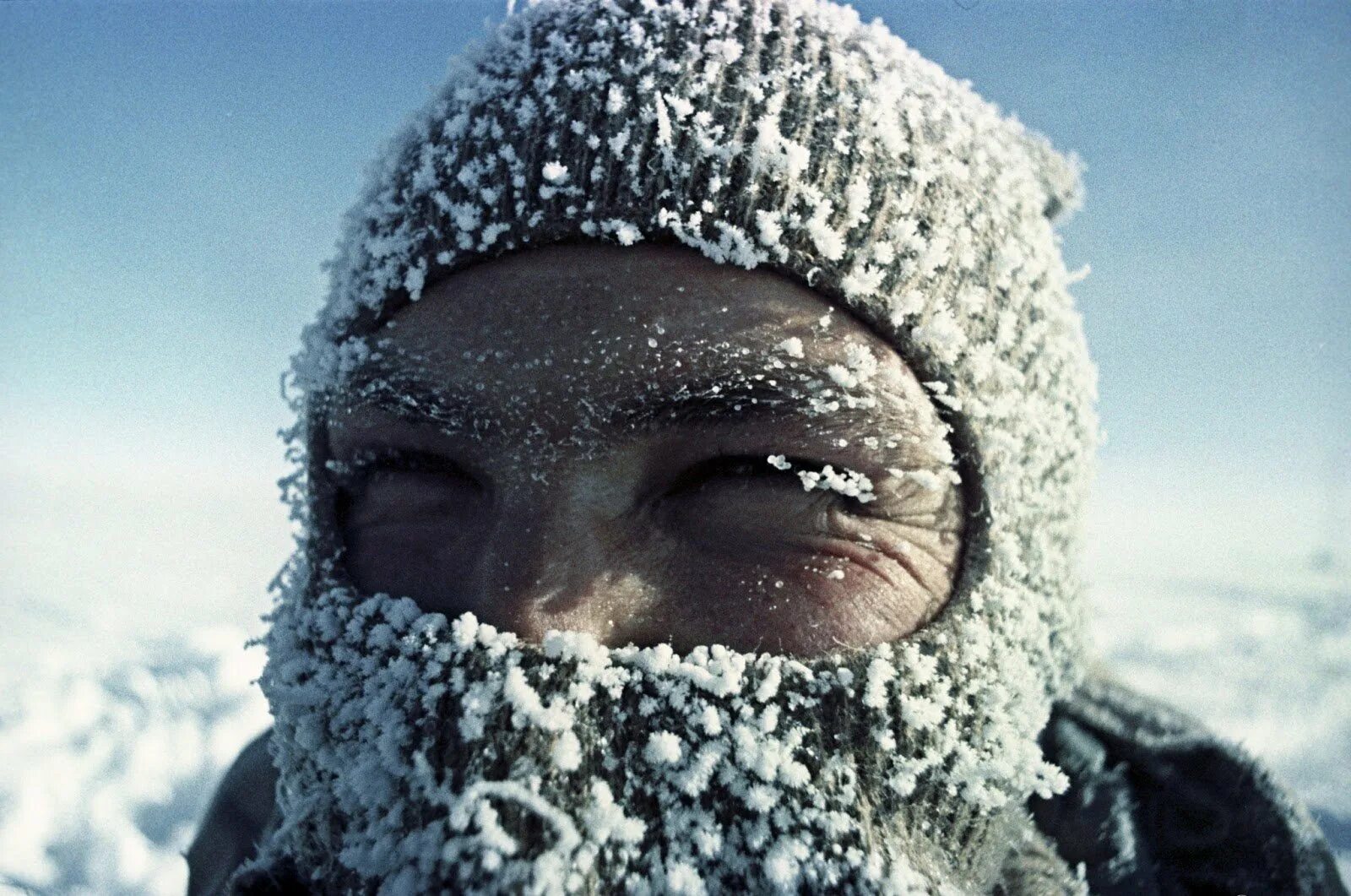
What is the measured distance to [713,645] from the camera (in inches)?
40.4

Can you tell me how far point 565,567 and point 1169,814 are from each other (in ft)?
3.96

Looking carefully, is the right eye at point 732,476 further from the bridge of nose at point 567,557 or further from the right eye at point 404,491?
the right eye at point 404,491

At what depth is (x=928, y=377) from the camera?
1.15 metres

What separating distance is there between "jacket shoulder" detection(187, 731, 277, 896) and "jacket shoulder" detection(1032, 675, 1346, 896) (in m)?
1.83

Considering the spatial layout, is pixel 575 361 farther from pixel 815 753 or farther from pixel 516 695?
pixel 815 753

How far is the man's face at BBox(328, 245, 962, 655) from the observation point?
105 centimetres

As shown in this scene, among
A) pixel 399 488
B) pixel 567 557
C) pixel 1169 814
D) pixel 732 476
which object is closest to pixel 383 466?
pixel 399 488

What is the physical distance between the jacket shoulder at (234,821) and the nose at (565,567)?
57.2 inches

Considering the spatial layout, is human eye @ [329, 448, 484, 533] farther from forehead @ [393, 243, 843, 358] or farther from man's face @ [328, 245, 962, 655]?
forehead @ [393, 243, 843, 358]

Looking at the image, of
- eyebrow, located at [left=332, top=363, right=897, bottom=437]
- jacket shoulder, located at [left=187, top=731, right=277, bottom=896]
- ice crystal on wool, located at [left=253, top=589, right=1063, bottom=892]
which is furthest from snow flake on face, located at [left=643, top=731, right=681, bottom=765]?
jacket shoulder, located at [left=187, top=731, right=277, bottom=896]

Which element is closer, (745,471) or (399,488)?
(745,471)

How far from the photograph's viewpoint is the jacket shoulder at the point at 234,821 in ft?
6.87

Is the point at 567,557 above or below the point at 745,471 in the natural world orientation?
Answer: below

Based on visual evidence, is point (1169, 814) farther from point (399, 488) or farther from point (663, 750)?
point (399, 488)
